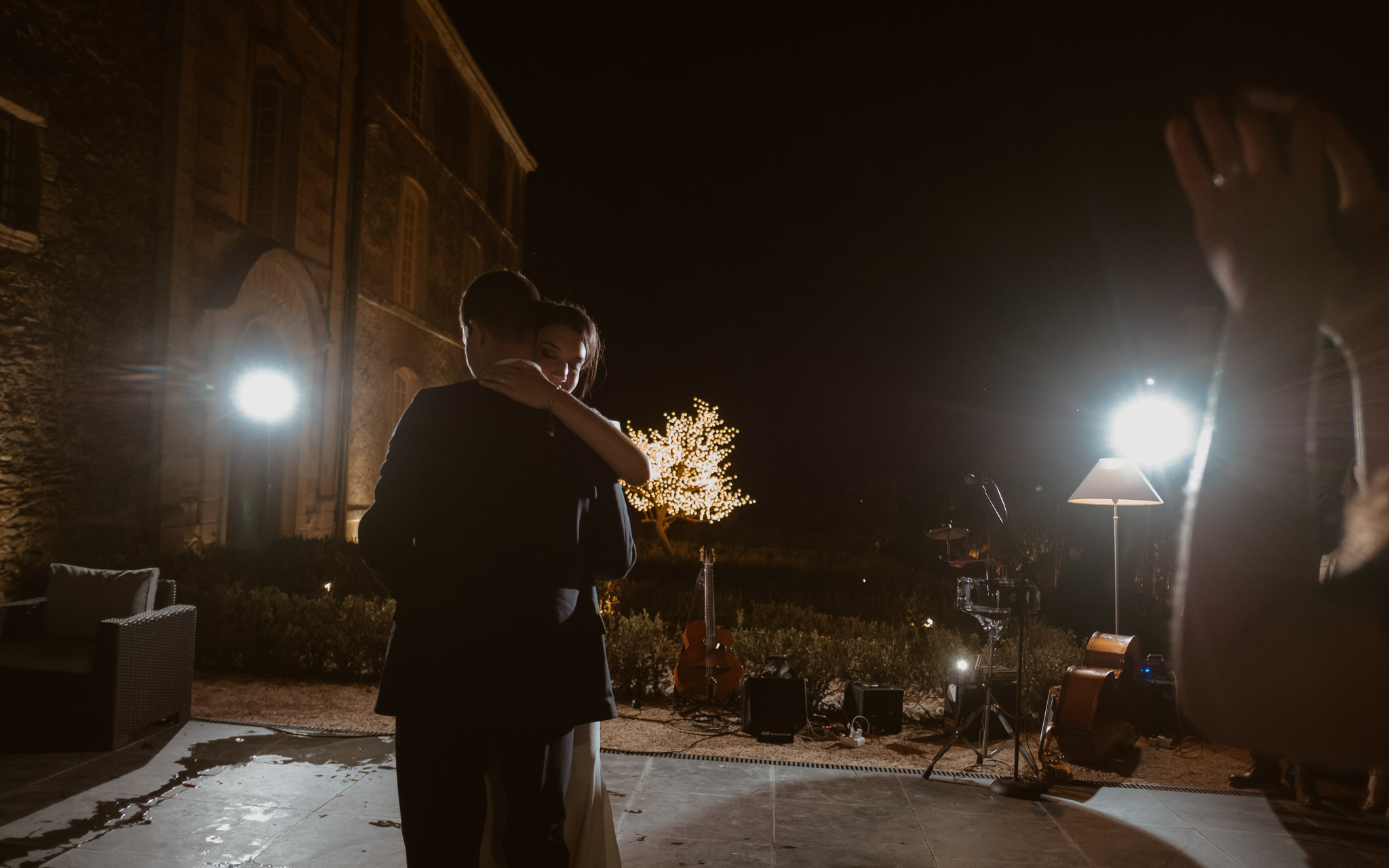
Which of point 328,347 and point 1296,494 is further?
point 328,347

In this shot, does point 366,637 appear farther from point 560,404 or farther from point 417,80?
point 417,80

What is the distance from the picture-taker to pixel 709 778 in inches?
179

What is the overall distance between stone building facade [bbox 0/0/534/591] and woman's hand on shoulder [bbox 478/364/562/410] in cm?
801

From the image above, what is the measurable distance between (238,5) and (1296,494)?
12313 millimetres

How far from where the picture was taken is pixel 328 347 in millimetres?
12422

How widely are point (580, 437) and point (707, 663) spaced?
4727mm

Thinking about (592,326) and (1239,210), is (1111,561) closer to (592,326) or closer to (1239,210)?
(592,326)

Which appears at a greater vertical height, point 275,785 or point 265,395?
point 265,395

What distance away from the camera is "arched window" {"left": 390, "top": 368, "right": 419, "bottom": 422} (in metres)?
15.4

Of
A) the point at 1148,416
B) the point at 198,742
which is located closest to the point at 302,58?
the point at 198,742

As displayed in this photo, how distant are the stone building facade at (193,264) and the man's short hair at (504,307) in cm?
784

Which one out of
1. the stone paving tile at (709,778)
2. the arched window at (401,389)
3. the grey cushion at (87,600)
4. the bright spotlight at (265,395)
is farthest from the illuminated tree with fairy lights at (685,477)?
the stone paving tile at (709,778)

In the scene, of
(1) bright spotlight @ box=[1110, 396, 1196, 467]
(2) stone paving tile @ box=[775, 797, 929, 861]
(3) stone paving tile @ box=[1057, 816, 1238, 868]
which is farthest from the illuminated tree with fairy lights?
(3) stone paving tile @ box=[1057, 816, 1238, 868]

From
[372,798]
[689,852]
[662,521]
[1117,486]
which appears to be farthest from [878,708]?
[662,521]
